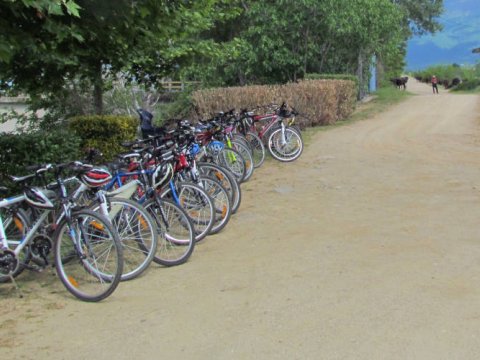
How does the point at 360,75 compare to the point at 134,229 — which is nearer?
the point at 134,229

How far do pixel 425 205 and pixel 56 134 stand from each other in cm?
439

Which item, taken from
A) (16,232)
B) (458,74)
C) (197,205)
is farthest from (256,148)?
(458,74)

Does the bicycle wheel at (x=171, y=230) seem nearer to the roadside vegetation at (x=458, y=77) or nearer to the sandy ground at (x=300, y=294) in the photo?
the sandy ground at (x=300, y=294)

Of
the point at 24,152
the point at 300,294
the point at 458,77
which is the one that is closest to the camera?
the point at 300,294

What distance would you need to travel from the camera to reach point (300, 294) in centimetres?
441

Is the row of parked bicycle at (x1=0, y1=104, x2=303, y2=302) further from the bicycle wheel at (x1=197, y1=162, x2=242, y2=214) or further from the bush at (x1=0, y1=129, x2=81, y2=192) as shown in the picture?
the bush at (x1=0, y1=129, x2=81, y2=192)

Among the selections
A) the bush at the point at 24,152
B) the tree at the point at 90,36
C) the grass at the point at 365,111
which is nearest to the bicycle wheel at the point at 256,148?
the tree at the point at 90,36

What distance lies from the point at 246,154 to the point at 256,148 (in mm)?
1289

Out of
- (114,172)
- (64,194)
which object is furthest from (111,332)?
(114,172)

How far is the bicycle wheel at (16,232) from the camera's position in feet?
15.6

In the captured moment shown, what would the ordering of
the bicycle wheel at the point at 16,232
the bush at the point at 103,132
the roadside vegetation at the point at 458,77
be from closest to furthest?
1. the bicycle wheel at the point at 16,232
2. the bush at the point at 103,132
3. the roadside vegetation at the point at 458,77

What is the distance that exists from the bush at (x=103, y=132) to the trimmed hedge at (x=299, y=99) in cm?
555

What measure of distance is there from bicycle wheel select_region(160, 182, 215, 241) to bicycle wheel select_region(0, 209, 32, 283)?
1390mm

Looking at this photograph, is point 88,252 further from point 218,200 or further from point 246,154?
point 246,154
